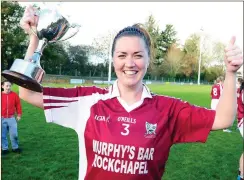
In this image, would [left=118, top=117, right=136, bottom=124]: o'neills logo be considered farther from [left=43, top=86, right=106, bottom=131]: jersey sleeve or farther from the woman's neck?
[left=43, top=86, right=106, bottom=131]: jersey sleeve

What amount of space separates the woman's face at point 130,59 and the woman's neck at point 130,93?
90mm

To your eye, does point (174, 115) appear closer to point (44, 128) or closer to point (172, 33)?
point (44, 128)

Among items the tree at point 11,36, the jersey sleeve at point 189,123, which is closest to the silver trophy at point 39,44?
the jersey sleeve at point 189,123

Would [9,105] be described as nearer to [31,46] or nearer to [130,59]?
[31,46]

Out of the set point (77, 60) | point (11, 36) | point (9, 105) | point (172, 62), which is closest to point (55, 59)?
point (77, 60)

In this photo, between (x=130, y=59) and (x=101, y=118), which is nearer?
(x=130, y=59)

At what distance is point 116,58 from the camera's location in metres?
2.26

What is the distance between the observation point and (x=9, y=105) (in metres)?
7.80


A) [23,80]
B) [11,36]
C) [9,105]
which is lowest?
[9,105]

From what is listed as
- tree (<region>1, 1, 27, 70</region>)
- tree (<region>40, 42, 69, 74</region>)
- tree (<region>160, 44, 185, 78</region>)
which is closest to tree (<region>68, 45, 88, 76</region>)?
tree (<region>40, 42, 69, 74</region>)

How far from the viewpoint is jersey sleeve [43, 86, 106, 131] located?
2338mm

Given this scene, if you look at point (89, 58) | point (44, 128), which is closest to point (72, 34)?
point (44, 128)

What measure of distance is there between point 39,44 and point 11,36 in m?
39.5

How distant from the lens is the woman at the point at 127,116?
7.12ft
